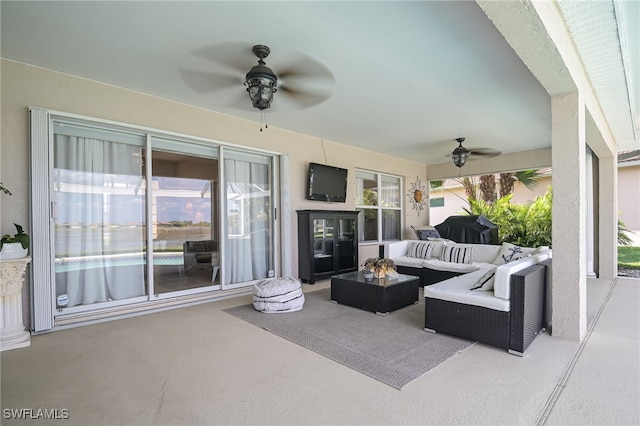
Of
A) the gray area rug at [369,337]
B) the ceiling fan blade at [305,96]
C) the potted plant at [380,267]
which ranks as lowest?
the gray area rug at [369,337]

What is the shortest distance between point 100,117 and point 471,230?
631cm

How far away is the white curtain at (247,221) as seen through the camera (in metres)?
4.91

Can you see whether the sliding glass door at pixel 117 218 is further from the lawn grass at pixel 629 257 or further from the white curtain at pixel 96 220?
the lawn grass at pixel 629 257

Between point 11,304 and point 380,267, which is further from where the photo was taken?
point 380,267

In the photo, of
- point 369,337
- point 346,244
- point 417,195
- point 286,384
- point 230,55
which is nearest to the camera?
point 286,384

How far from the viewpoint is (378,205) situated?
25.1ft

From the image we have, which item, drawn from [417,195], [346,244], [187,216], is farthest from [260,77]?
[417,195]

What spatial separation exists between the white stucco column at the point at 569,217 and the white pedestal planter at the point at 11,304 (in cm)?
492

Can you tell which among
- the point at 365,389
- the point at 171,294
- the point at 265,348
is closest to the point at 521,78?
the point at 365,389

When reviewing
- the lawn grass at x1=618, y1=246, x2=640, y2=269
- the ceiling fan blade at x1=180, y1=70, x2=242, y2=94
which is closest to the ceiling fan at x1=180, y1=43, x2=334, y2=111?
the ceiling fan blade at x1=180, y1=70, x2=242, y2=94

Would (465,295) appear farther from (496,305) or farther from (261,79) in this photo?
(261,79)

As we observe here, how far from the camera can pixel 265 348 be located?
2861 millimetres

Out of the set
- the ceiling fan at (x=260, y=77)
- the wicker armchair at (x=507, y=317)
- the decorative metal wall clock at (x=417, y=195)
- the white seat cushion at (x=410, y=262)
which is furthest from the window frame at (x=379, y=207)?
the wicker armchair at (x=507, y=317)

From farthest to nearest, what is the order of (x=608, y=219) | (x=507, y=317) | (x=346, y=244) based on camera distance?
(x=346, y=244) → (x=608, y=219) → (x=507, y=317)
